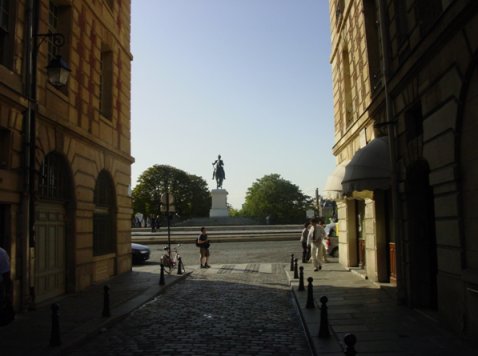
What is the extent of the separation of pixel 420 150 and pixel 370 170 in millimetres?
2256

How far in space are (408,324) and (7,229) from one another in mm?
8083

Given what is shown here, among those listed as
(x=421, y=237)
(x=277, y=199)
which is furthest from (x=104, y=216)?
(x=277, y=199)

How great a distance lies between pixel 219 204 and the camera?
210 feet

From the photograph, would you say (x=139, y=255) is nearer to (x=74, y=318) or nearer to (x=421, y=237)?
(x=74, y=318)

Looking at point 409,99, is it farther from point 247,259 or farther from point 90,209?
point 247,259

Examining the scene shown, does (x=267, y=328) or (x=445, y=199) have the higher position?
(x=445, y=199)

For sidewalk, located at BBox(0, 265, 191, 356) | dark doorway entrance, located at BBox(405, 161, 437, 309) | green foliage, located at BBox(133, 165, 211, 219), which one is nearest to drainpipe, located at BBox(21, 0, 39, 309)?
sidewalk, located at BBox(0, 265, 191, 356)

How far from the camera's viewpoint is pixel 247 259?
26125 millimetres

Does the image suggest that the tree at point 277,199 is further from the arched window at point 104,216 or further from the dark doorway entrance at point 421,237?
the dark doorway entrance at point 421,237

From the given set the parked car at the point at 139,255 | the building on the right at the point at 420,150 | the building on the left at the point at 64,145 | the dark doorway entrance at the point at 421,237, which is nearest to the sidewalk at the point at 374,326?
the building on the right at the point at 420,150

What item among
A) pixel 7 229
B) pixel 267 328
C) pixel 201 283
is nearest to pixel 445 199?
pixel 267 328

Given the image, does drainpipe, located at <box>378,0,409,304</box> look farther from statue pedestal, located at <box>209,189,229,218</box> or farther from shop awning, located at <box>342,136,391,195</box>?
statue pedestal, located at <box>209,189,229,218</box>

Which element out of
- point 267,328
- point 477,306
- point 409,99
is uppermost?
point 409,99

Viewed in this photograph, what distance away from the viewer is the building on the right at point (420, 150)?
7711 millimetres
